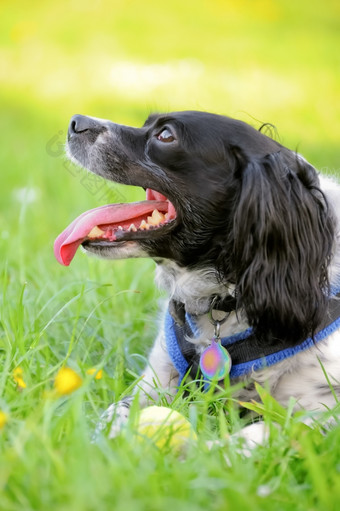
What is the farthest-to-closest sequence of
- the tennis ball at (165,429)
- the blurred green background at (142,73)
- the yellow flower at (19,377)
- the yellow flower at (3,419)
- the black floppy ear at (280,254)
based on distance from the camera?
the blurred green background at (142,73), the black floppy ear at (280,254), the yellow flower at (19,377), the tennis ball at (165,429), the yellow flower at (3,419)

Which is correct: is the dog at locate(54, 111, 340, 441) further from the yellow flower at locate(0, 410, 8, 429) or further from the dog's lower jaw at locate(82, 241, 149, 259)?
the yellow flower at locate(0, 410, 8, 429)

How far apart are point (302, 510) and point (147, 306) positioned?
7.42ft

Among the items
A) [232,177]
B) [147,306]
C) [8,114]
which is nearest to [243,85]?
[8,114]

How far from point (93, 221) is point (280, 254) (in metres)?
0.83

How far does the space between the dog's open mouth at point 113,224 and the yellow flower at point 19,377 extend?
0.55 m

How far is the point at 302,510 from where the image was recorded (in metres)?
1.80

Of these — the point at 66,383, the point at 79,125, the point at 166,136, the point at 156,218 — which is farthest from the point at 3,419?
the point at 79,125

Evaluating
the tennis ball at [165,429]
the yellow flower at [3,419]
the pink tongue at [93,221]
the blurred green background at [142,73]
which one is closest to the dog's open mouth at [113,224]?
the pink tongue at [93,221]

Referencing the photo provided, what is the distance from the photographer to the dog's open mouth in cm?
291

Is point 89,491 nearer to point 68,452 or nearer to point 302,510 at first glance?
point 68,452

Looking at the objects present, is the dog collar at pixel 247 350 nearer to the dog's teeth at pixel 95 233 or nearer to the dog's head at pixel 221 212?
the dog's head at pixel 221 212

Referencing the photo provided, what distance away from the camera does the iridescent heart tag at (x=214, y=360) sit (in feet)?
8.82

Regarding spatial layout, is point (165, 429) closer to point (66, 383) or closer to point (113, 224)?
point (66, 383)

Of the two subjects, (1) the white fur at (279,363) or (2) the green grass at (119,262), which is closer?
(2) the green grass at (119,262)
